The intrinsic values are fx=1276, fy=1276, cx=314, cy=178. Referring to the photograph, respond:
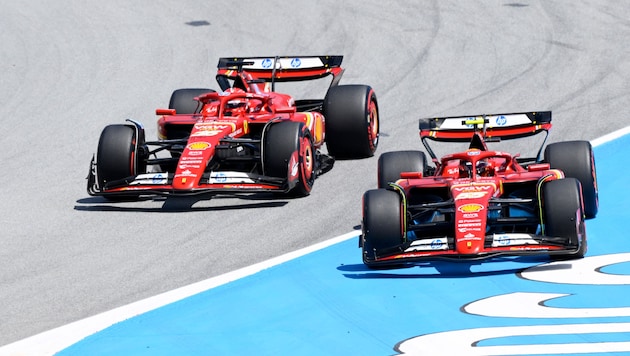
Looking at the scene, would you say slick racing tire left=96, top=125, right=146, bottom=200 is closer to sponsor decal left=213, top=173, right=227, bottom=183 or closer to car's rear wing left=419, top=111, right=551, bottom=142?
sponsor decal left=213, top=173, right=227, bottom=183

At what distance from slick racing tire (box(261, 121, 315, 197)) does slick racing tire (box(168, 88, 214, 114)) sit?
8.86 ft

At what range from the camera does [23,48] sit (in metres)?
23.4

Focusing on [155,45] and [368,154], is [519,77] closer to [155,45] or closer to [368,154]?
[368,154]

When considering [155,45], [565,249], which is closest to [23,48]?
[155,45]

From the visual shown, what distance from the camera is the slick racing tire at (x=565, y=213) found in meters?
10.9

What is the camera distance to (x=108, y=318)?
10.2 metres

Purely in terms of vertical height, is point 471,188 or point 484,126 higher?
point 484,126

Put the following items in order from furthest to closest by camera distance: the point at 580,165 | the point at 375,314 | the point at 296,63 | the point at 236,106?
the point at 296,63 → the point at 236,106 → the point at 580,165 → the point at 375,314

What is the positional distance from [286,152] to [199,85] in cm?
732

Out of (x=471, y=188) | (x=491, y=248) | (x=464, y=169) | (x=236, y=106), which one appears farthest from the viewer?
(x=236, y=106)

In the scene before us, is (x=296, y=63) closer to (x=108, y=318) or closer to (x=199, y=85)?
(x=199, y=85)

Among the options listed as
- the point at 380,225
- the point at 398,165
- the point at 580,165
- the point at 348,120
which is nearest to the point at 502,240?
the point at 380,225

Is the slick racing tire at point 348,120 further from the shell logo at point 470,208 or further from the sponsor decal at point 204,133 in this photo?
the shell logo at point 470,208

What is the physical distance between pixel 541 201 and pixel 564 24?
1245cm
